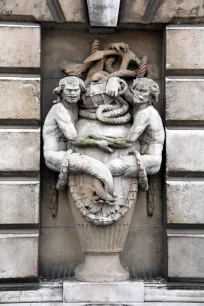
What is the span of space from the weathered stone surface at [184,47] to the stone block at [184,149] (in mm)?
777

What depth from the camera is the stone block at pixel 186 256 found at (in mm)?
7426

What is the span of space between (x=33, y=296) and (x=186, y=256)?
1.74 m

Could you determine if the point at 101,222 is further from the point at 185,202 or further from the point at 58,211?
the point at 185,202

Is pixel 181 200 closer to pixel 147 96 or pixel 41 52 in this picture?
pixel 147 96

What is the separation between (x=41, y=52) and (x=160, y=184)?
6.75 feet

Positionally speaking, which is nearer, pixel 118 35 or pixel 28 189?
pixel 28 189

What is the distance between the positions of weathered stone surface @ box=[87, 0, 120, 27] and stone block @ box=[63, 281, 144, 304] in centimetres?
292

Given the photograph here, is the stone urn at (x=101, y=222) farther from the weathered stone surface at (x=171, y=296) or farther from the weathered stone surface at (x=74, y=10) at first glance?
the weathered stone surface at (x=74, y=10)

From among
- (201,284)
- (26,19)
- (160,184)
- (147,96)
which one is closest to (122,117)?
(147,96)

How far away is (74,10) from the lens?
7.63 m

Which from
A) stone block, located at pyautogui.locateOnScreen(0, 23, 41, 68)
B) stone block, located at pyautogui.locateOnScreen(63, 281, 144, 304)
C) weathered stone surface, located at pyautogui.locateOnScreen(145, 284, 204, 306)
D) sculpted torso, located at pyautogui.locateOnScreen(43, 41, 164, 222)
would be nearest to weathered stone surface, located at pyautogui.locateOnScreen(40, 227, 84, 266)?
stone block, located at pyautogui.locateOnScreen(63, 281, 144, 304)

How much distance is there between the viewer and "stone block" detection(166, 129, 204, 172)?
297 inches

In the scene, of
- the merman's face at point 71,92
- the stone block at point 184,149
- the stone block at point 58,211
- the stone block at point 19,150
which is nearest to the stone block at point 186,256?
the stone block at point 184,149

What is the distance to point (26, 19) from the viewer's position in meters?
7.60
